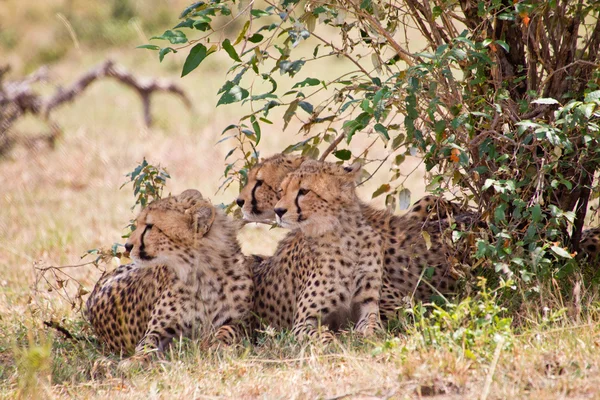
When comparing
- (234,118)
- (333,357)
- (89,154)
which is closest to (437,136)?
(333,357)

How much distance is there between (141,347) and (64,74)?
33.4ft

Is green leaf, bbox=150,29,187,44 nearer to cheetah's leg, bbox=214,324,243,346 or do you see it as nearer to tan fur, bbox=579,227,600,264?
cheetah's leg, bbox=214,324,243,346

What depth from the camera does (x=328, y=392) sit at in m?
2.76

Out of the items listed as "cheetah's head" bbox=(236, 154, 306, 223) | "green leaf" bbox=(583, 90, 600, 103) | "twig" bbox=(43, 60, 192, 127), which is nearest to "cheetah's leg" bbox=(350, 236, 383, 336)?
"cheetah's head" bbox=(236, 154, 306, 223)

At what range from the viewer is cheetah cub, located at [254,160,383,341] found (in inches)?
144

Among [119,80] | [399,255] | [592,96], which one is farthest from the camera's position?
[119,80]

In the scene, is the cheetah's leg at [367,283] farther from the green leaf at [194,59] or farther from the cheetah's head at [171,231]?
the green leaf at [194,59]

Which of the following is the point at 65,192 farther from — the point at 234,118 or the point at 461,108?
the point at 461,108

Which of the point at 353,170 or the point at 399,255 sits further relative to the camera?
the point at 399,255

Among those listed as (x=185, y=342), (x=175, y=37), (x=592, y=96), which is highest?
(x=175, y=37)

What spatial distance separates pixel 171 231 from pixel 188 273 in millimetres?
212

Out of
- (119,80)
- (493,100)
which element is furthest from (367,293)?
(119,80)

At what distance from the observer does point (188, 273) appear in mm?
3709

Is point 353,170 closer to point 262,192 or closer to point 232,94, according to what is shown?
point 262,192
